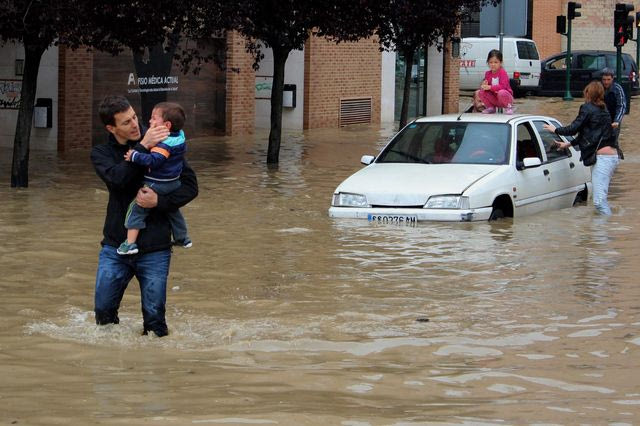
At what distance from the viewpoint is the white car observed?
14258mm

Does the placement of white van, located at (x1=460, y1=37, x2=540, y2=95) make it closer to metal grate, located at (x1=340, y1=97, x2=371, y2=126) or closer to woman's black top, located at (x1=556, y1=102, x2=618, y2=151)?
metal grate, located at (x1=340, y1=97, x2=371, y2=126)

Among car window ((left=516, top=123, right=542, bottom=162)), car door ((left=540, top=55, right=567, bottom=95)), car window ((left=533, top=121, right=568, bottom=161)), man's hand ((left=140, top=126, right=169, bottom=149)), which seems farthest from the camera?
car door ((left=540, top=55, right=567, bottom=95))

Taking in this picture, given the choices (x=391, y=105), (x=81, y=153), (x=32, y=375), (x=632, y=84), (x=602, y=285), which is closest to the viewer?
(x=32, y=375)

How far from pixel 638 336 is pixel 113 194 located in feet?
11.7

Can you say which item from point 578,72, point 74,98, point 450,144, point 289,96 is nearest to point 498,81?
point 450,144

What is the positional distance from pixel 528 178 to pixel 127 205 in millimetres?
7881

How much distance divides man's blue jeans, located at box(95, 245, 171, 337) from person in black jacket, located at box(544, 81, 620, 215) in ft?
27.8

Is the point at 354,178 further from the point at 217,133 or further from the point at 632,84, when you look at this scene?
the point at 632,84

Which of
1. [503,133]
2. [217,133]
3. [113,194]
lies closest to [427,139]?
[503,133]

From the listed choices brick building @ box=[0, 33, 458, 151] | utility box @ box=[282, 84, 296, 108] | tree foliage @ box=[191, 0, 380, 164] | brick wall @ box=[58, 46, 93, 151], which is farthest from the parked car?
brick wall @ box=[58, 46, 93, 151]

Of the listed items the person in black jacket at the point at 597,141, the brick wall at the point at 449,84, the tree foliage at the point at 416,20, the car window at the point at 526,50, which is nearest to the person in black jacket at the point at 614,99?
the person in black jacket at the point at 597,141

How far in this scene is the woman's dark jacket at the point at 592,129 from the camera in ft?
52.2

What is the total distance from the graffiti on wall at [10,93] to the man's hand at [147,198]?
16.5 meters

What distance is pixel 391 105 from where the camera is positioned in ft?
120
